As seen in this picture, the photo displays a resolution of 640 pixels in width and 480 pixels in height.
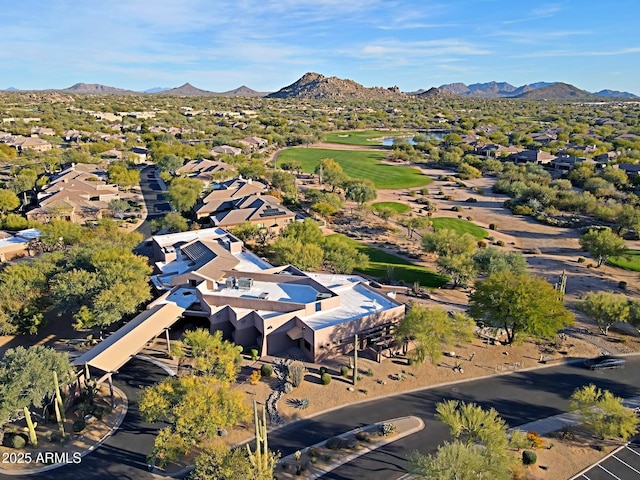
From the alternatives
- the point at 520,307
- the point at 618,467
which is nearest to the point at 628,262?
the point at 520,307

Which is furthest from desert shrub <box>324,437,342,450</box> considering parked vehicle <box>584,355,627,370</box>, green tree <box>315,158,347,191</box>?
green tree <box>315,158,347,191</box>

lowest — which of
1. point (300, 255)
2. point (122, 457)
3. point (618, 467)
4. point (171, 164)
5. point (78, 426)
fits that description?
point (618, 467)

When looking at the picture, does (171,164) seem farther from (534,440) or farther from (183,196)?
(534,440)

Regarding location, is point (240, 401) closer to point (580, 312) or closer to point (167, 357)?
point (167, 357)

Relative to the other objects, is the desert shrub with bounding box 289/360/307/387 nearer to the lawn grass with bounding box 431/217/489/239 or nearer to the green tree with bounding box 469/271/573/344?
the green tree with bounding box 469/271/573/344

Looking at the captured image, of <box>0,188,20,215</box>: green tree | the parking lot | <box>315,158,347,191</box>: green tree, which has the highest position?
<box>315,158,347,191</box>: green tree

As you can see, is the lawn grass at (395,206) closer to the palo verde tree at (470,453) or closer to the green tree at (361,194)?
the green tree at (361,194)

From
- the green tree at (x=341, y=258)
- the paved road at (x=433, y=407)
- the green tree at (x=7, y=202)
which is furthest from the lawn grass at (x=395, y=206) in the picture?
the green tree at (x=7, y=202)
